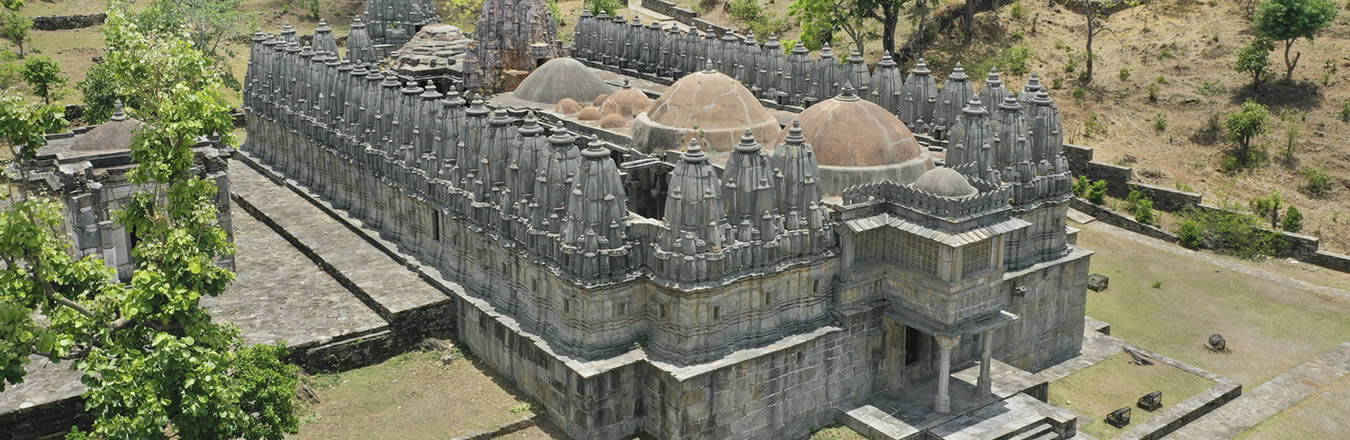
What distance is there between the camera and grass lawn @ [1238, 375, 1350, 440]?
31422 mm

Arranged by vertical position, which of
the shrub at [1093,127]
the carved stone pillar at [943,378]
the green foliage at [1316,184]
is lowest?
the carved stone pillar at [943,378]

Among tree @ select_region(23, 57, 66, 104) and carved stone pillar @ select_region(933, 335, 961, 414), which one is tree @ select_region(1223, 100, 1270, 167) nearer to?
carved stone pillar @ select_region(933, 335, 961, 414)

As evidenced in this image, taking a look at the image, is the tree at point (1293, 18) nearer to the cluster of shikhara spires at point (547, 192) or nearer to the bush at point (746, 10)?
the bush at point (746, 10)

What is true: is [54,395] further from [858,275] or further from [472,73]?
[472,73]

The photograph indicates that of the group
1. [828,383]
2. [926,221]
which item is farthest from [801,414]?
[926,221]

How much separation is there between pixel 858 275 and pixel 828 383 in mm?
2829

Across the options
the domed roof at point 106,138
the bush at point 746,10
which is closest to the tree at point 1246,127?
the bush at point 746,10

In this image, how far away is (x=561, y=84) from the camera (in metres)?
44.5

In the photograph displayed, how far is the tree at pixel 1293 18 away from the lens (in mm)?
54875

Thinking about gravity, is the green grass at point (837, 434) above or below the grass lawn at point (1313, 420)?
above

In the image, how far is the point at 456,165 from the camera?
3369 centimetres

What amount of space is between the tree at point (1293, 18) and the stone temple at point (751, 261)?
2682cm

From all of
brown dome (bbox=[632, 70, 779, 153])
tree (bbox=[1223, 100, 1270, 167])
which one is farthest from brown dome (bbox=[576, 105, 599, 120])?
tree (bbox=[1223, 100, 1270, 167])

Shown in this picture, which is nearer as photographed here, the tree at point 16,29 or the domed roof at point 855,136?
the domed roof at point 855,136
